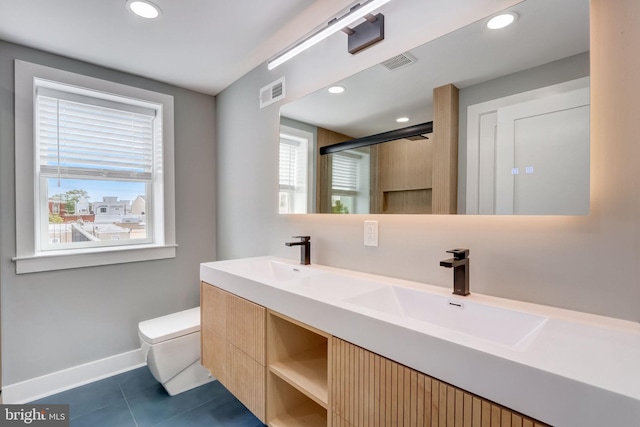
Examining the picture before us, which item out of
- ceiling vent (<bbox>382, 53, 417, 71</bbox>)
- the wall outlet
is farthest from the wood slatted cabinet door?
ceiling vent (<bbox>382, 53, 417, 71</bbox>)

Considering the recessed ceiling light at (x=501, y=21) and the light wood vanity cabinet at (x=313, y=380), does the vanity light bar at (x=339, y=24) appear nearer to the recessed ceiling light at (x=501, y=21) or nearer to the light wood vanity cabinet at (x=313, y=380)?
the recessed ceiling light at (x=501, y=21)

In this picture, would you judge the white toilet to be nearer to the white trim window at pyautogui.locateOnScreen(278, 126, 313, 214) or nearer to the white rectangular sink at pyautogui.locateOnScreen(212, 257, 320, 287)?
the white rectangular sink at pyautogui.locateOnScreen(212, 257, 320, 287)

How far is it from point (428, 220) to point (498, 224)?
0.27 metres

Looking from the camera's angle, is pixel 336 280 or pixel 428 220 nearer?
pixel 428 220

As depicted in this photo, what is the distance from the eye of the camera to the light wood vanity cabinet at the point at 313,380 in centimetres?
72

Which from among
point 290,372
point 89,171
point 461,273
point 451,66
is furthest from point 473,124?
point 89,171

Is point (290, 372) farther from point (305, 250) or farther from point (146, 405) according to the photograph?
point (146, 405)

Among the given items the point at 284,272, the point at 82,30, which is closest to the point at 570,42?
the point at 284,272

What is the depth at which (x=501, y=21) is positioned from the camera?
3.45ft

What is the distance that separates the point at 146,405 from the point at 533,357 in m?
2.15

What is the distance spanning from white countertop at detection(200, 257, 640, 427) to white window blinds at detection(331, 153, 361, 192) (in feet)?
2.30

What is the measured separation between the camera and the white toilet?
6.10ft

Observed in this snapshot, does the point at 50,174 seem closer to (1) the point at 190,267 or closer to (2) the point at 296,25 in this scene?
(1) the point at 190,267

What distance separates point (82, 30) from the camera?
5.68 feet
